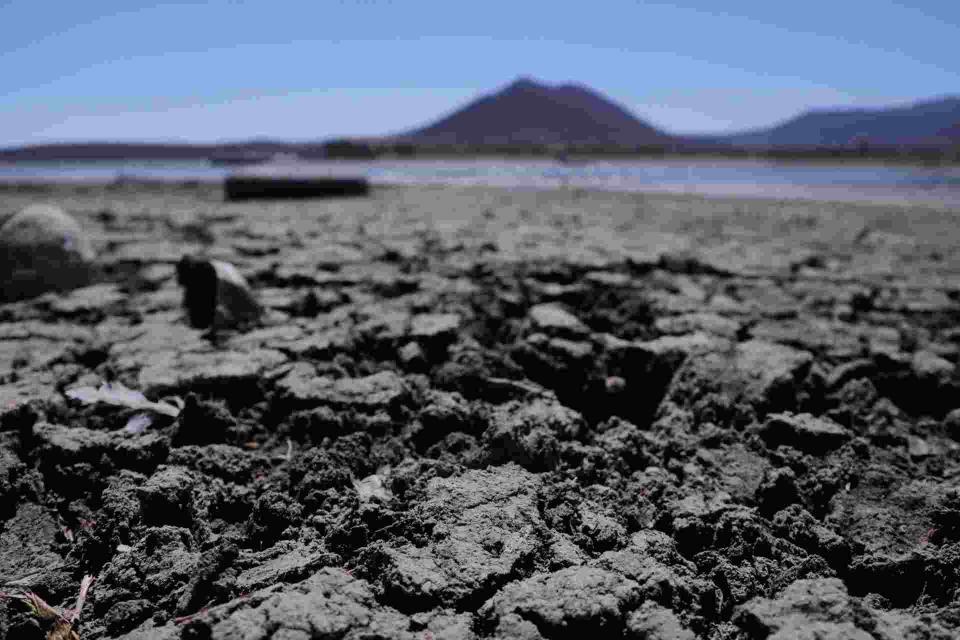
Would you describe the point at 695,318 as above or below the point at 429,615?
above

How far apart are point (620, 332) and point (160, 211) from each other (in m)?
6.09

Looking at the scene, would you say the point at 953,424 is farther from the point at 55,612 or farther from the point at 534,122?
the point at 534,122

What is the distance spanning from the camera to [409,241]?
4.91 m

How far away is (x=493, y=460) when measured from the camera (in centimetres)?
182

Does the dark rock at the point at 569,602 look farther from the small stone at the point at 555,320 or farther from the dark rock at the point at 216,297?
the dark rock at the point at 216,297

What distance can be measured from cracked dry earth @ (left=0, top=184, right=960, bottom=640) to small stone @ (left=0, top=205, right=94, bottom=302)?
0.54 feet

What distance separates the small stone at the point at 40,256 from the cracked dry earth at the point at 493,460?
16 centimetres

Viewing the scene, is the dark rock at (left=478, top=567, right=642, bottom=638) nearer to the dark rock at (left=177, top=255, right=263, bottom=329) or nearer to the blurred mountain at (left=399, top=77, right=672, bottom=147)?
the dark rock at (left=177, top=255, right=263, bottom=329)

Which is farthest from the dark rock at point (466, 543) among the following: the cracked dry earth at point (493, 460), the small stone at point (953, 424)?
the small stone at point (953, 424)

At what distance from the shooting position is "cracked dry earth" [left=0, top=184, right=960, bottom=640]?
51.7 inches

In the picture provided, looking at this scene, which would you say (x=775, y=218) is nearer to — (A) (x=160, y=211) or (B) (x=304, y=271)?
(B) (x=304, y=271)

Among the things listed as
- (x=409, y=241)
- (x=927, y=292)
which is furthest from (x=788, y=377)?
(x=409, y=241)

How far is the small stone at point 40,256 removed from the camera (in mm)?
3389

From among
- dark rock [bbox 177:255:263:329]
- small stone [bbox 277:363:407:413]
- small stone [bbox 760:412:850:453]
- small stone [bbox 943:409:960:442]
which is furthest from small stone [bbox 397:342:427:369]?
small stone [bbox 943:409:960:442]
